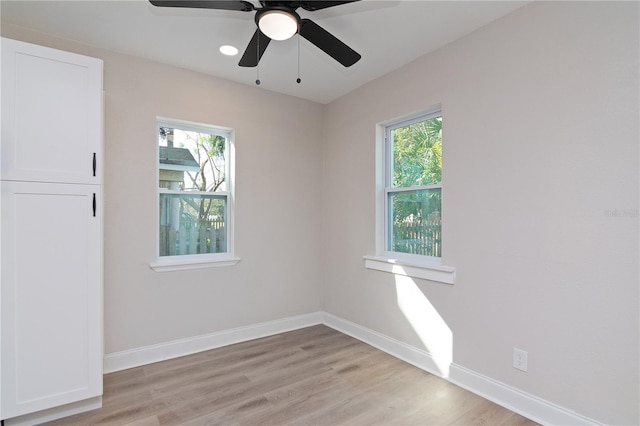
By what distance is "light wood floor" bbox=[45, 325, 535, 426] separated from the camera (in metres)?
2.07

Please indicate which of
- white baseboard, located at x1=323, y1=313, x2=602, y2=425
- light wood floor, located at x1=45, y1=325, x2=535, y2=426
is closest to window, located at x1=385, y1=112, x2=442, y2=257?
white baseboard, located at x1=323, y1=313, x2=602, y2=425

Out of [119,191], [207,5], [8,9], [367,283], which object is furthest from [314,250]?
[8,9]

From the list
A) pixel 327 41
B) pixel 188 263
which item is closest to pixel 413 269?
pixel 327 41

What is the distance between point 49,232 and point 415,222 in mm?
2771

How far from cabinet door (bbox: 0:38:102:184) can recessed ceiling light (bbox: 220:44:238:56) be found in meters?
0.94

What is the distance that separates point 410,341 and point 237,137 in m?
2.61

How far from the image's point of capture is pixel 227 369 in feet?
8.98

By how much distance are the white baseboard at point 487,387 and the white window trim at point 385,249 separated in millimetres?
679

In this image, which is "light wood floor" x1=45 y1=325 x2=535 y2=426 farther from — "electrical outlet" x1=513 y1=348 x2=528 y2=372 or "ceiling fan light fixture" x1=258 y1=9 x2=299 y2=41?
"ceiling fan light fixture" x1=258 y1=9 x2=299 y2=41

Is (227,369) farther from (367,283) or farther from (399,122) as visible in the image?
(399,122)

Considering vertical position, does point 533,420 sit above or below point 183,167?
below

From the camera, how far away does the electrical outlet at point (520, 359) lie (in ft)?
6.95

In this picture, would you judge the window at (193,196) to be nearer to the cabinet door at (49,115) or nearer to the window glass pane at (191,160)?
the window glass pane at (191,160)

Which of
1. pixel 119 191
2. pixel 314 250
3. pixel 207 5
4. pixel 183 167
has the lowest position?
pixel 314 250
